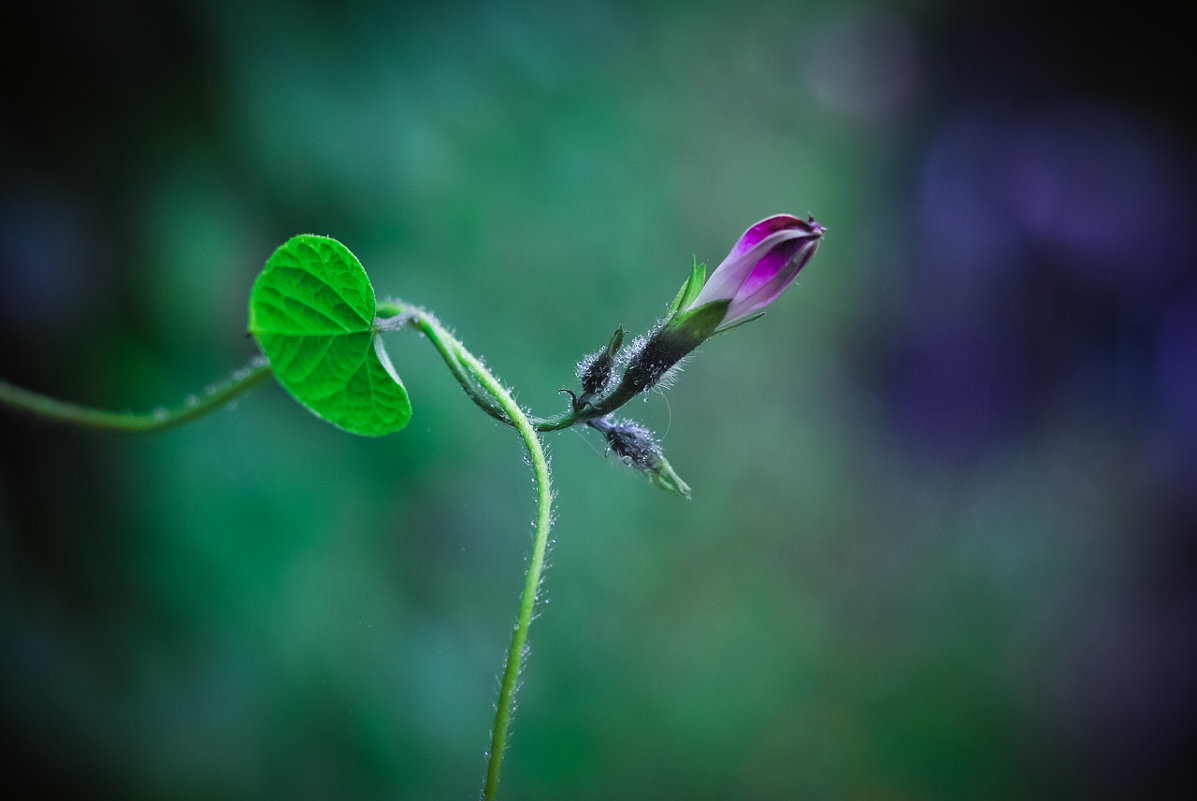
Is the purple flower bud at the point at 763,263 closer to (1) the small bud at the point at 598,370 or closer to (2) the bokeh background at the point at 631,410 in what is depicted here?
(1) the small bud at the point at 598,370

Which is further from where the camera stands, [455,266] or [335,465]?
[455,266]

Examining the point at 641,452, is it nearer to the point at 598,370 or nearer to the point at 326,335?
the point at 598,370

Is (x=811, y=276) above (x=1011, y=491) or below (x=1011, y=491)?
above

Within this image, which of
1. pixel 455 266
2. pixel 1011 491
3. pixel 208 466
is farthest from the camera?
pixel 1011 491

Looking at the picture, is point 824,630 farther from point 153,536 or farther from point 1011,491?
point 153,536

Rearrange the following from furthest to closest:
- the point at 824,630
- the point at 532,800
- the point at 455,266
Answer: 1. the point at 824,630
2. the point at 532,800
3. the point at 455,266

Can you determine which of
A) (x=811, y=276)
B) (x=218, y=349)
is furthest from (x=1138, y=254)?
(x=218, y=349)

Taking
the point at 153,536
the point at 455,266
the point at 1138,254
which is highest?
the point at 1138,254

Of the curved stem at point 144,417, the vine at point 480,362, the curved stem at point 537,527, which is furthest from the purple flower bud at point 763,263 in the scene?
the curved stem at point 144,417

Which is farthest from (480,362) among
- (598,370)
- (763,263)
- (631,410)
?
(631,410)
